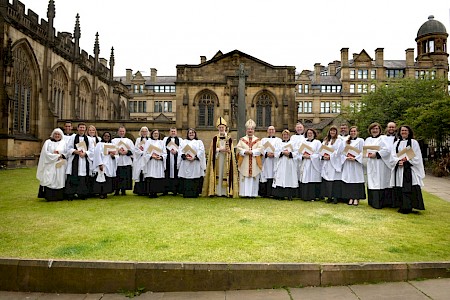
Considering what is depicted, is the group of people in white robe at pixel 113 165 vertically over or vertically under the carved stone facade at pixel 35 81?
under

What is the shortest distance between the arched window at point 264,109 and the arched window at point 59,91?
64.3 feet

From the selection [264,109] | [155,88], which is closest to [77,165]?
[264,109]

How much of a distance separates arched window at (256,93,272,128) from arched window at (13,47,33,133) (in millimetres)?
21813

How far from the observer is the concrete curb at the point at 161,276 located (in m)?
4.39

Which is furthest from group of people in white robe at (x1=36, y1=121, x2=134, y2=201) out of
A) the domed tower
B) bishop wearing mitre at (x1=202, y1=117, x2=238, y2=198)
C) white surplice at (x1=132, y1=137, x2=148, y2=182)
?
the domed tower

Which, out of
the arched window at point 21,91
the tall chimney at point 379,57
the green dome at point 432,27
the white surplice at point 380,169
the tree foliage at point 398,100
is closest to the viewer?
the white surplice at point 380,169

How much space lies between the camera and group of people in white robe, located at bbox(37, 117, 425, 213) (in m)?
9.93

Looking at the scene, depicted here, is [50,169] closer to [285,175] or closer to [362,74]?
[285,175]

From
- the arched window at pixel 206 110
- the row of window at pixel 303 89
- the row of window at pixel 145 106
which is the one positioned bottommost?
the arched window at pixel 206 110

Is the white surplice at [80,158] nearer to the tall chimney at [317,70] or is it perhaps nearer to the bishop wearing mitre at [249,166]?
the bishop wearing mitre at [249,166]

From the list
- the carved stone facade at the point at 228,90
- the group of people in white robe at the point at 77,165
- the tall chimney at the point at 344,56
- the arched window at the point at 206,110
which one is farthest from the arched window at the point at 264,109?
the tall chimney at the point at 344,56

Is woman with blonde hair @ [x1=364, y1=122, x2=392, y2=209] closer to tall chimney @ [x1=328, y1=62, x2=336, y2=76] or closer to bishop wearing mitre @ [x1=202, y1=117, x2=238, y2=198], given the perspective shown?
bishop wearing mitre @ [x1=202, y1=117, x2=238, y2=198]

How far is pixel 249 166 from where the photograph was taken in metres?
11.7

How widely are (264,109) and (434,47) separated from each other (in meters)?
46.4
